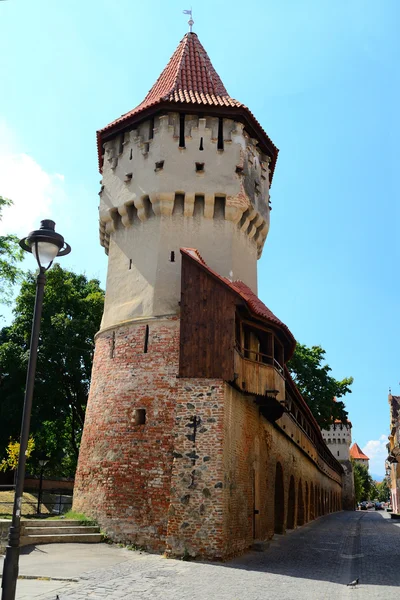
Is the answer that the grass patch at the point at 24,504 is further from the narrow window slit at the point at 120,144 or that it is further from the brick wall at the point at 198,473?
the narrow window slit at the point at 120,144

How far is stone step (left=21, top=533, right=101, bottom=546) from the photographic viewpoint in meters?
13.5

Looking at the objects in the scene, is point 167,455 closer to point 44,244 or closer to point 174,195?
point 174,195

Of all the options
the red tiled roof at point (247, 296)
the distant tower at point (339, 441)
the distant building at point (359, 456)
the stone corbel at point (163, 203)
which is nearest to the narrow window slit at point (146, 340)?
the red tiled roof at point (247, 296)

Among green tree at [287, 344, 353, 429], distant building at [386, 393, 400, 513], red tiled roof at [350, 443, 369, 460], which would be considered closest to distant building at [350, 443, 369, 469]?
red tiled roof at [350, 443, 369, 460]

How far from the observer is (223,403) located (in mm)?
13961

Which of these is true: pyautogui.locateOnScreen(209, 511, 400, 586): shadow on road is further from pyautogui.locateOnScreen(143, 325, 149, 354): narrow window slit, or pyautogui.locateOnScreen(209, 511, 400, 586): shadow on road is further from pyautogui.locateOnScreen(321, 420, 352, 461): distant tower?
pyautogui.locateOnScreen(321, 420, 352, 461): distant tower

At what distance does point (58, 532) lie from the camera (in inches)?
567

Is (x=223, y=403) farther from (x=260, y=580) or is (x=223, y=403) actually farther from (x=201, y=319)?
(x=260, y=580)

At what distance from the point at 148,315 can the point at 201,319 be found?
2243 mm

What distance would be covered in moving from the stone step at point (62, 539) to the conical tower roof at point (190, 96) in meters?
13.6

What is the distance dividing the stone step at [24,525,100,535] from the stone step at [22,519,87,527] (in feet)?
0.48

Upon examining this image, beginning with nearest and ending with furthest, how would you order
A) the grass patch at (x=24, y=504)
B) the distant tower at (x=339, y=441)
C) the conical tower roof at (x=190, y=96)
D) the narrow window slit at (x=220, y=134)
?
the conical tower roof at (x=190, y=96) < the narrow window slit at (x=220, y=134) < the grass patch at (x=24, y=504) < the distant tower at (x=339, y=441)

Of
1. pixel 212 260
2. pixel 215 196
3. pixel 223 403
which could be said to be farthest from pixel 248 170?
pixel 223 403

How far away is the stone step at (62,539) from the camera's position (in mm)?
13453
